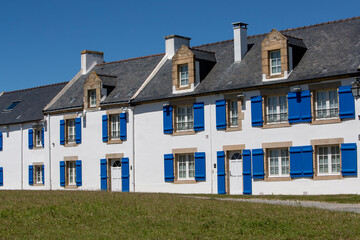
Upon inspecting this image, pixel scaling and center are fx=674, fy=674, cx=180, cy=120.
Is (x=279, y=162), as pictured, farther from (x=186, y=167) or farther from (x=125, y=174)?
(x=125, y=174)

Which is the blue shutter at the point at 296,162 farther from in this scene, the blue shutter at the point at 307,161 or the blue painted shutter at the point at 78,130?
the blue painted shutter at the point at 78,130

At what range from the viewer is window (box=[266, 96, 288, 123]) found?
3059 cm

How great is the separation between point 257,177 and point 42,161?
16.4 meters

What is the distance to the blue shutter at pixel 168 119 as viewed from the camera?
3472 cm

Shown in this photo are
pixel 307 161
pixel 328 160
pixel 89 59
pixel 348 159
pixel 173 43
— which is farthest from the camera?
pixel 89 59

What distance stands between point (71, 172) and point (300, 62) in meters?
16.3

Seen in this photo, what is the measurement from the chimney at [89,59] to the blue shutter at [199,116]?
12.9 m

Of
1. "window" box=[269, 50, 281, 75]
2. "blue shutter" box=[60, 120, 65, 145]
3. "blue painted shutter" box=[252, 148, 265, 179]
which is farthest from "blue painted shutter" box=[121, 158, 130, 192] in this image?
"window" box=[269, 50, 281, 75]

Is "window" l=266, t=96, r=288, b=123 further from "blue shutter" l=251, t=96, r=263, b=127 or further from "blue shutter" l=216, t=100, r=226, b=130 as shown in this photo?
"blue shutter" l=216, t=100, r=226, b=130

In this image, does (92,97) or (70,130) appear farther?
(70,130)

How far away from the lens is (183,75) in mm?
35125

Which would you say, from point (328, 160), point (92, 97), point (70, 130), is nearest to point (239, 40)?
point (328, 160)

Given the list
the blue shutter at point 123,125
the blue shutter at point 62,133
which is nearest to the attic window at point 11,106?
the blue shutter at point 62,133

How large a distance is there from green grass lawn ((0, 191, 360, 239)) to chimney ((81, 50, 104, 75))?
2339 centimetres
